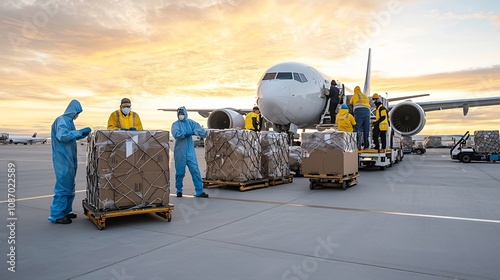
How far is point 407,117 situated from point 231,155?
473 inches

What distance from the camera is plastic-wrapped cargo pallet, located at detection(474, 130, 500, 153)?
17719 millimetres

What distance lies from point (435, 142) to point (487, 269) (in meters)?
62.2

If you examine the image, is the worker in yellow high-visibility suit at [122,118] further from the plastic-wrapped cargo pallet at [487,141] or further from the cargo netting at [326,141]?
the plastic-wrapped cargo pallet at [487,141]

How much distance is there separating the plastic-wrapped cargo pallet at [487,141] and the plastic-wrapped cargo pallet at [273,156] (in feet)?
43.4

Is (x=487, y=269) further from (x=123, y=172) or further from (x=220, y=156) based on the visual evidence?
(x=220, y=156)

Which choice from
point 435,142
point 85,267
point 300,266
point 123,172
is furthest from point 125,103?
point 435,142

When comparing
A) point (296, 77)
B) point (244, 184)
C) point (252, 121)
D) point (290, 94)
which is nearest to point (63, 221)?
point (244, 184)

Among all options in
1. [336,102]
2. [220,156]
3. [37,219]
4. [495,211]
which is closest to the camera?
[37,219]

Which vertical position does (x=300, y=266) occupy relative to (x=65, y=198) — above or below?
below

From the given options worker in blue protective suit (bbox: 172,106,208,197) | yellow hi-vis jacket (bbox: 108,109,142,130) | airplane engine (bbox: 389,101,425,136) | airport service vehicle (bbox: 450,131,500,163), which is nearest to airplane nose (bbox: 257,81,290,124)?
worker in blue protective suit (bbox: 172,106,208,197)

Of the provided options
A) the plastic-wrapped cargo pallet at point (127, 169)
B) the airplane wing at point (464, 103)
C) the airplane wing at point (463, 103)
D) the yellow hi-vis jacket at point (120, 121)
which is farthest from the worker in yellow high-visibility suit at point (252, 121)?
the airplane wing at point (463, 103)

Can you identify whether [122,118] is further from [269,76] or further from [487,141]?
[487,141]

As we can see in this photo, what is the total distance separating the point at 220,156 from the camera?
28.7 ft

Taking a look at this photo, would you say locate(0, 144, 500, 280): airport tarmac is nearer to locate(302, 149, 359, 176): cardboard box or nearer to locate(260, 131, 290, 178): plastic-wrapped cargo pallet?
locate(302, 149, 359, 176): cardboard box
